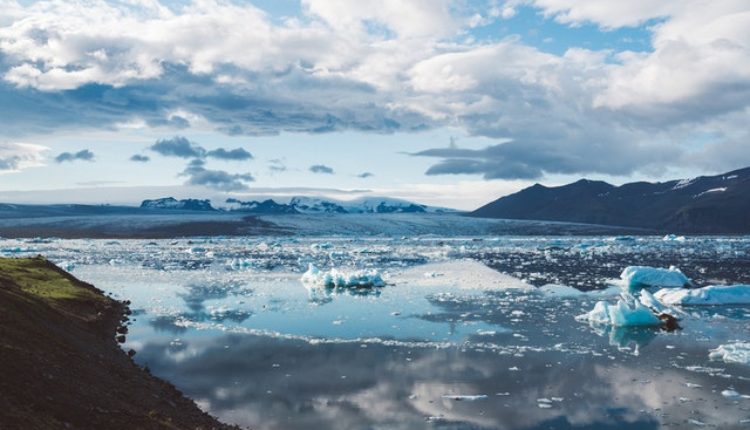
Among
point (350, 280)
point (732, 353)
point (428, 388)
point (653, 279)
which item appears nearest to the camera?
point (428, 388)

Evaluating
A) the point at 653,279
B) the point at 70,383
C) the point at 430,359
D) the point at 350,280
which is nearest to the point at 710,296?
the point at 653,279

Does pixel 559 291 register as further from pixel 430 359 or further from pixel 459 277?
pixel 430 359

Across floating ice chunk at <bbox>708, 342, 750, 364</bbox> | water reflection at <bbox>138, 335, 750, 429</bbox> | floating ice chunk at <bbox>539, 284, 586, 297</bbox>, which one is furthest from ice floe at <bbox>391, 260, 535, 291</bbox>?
water reflection at <bbox>138, 335, 750, 429</bbox>

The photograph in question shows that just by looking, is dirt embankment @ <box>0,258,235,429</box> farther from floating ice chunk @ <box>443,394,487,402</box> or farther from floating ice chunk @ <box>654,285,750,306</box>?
floating ice chunk @ <box>654,285,750,306</box>

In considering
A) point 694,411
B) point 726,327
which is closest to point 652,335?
point 726,327

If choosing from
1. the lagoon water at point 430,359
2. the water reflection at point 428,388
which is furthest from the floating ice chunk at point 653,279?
the water reflection at point 428,388

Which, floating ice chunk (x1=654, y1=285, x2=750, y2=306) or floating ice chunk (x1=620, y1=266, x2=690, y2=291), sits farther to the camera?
floating ice chunk (x1=620, y1=266, x2=690, y2=291)

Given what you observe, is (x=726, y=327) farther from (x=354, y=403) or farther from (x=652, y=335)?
(x=354, y=403)
